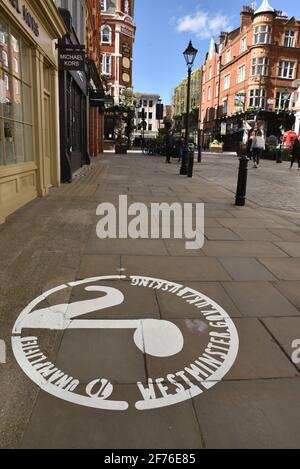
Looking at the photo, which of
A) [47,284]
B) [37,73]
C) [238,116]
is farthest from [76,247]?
[238,116]

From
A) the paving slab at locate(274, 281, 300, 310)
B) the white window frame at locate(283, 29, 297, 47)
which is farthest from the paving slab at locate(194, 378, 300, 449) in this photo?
the white window frame at locate(283, 29, 297, 47)

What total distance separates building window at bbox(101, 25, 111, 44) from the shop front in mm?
40940

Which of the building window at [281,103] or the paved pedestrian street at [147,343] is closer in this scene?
the paved pedestrian street at [147,343]

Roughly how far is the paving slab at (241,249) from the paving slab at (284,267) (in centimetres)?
24

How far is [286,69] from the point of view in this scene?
45594 mm

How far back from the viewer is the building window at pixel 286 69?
1785 inches

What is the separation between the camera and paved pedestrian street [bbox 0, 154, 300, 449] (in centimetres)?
188

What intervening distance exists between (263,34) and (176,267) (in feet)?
161

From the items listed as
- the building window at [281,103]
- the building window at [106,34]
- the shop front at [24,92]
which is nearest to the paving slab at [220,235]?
the shop front at [24,92]

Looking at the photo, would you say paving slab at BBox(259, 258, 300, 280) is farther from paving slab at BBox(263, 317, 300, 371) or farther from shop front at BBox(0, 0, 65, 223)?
shop front at BBox(0, 0, 65, 223)

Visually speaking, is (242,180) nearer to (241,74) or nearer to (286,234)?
(286,234)

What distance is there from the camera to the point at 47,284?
3.61m

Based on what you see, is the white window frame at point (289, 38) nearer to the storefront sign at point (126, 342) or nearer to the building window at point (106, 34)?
the building window at point (106, 34)
